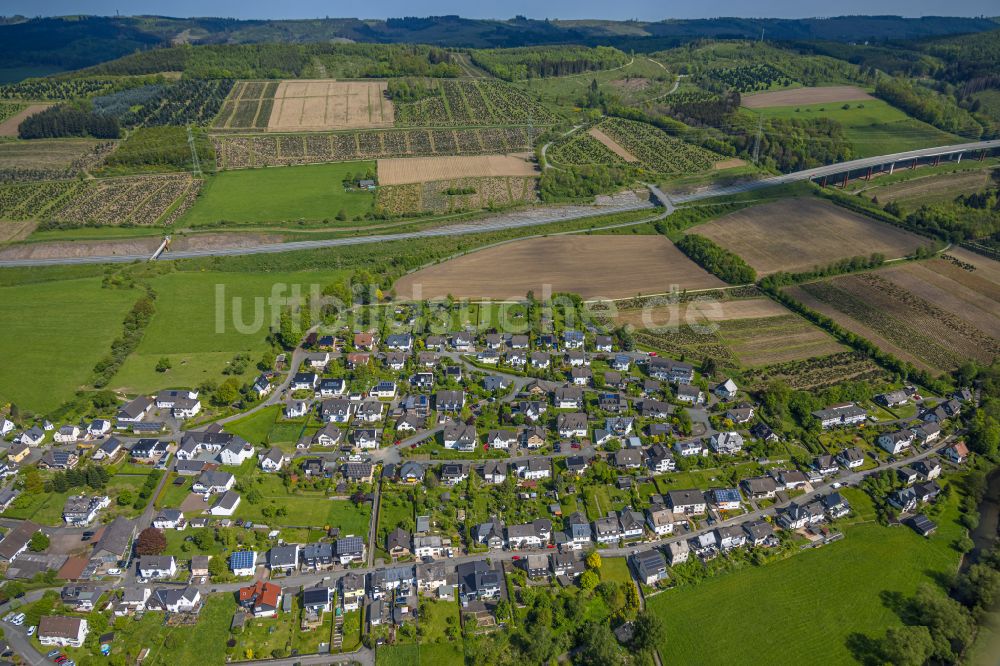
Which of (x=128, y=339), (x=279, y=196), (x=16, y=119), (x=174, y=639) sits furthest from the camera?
(x=16, y=119)

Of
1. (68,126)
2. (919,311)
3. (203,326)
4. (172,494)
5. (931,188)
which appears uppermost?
(68,126)

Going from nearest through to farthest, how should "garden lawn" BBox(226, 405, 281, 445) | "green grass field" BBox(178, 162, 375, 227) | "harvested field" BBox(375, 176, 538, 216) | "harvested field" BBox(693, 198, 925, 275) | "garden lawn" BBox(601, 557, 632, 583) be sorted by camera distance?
"garden lawn" BBox(601, 557, 632, 583)
"garden lawn" BBox(226, 405, 281, 445)
"harvested field" BBox(693, 198, 925, 275)
"green grass field" BBox(178, 162, 375, 227)
"harvested field" BBox(375, 176, 538, 216)

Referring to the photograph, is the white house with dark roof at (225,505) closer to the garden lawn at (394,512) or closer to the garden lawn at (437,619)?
the garden lawn at (394,512)

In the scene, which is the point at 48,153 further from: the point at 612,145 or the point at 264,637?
the point at 264,637

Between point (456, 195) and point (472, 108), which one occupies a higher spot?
point (472, 108)

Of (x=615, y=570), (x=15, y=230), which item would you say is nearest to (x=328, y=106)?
(x=15, y=230)

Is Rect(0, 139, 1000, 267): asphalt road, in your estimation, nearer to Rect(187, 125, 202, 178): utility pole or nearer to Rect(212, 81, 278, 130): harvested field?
Rect(187, 125, 202, 178): utility pole

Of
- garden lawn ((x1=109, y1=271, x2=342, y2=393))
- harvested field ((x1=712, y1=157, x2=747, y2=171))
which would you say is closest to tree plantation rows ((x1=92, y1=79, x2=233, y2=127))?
garden lawn ((x1=109, y1=271, x2=342, y2=393))
